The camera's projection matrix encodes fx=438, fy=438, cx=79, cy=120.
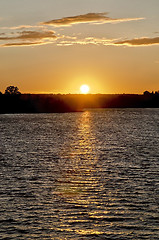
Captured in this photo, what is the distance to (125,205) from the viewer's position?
78.0 feet

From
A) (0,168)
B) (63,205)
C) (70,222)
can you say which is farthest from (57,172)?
(70,222)

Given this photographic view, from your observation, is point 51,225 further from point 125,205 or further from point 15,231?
point 125,205

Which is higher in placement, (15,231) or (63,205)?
(63,205)

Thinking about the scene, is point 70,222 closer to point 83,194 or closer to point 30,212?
point 30,212

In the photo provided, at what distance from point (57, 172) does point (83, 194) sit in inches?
376

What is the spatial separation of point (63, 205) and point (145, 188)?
666cm

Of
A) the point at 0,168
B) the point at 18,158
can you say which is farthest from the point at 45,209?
the point at 18,158

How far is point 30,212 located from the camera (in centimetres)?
2239

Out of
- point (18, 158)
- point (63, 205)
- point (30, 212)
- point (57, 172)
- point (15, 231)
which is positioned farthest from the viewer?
point (18, 158)

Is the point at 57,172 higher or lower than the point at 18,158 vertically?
lower

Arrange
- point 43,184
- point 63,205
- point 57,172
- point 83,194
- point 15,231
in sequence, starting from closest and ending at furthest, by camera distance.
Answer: point 15,231, point 63,205, point 83,194, point 43,184, point 57,172

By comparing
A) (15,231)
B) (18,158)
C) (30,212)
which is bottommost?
(15,231)

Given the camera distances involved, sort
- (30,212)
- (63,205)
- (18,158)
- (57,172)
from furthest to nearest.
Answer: (18,158)
(57,172)
(63,205)
(30,212)

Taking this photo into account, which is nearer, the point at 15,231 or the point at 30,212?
the point at 15,231
